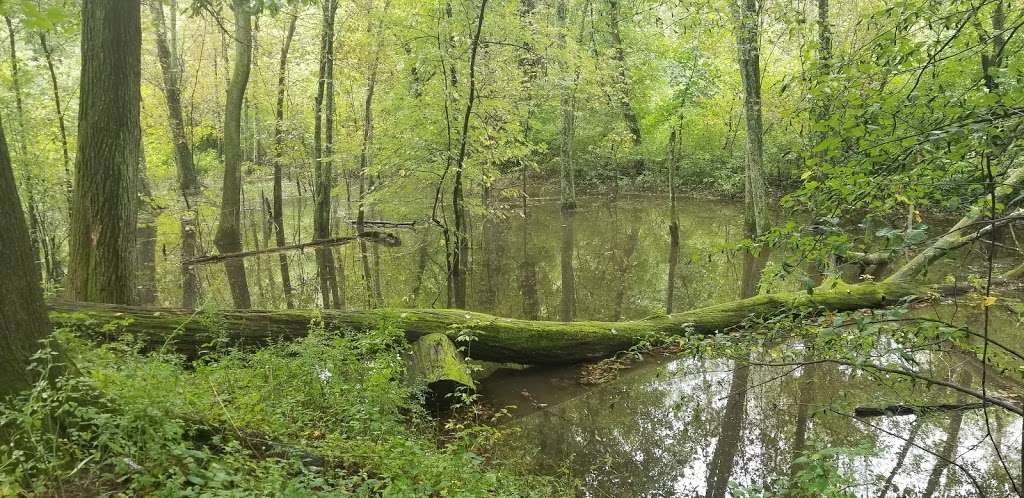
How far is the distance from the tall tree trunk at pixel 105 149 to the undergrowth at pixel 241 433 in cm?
117

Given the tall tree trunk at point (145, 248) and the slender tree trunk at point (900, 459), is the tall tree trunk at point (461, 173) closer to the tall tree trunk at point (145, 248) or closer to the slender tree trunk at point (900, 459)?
the tall tree trunk at point (145, 248)

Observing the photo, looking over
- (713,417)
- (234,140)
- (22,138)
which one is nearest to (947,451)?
(713,417)

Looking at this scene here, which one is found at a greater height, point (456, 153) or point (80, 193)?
point (456, 153)

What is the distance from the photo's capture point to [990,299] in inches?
96.7

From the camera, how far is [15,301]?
119 inches

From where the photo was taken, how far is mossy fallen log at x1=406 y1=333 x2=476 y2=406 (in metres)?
6.24

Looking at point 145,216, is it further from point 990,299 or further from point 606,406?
point 990,299

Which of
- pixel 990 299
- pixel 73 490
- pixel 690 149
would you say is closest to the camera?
pixel 990 299

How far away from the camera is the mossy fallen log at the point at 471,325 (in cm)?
624

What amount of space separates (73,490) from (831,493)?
3.81 meters

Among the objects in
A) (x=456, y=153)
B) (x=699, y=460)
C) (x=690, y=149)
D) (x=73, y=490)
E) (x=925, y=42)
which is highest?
(x=690, y=149)

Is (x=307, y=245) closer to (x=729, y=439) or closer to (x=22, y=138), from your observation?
(x=22, y=138)

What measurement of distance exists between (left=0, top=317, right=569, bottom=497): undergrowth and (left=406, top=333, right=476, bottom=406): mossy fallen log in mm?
285

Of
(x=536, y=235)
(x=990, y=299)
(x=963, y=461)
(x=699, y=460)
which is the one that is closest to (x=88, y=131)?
(x=699, y=460)
